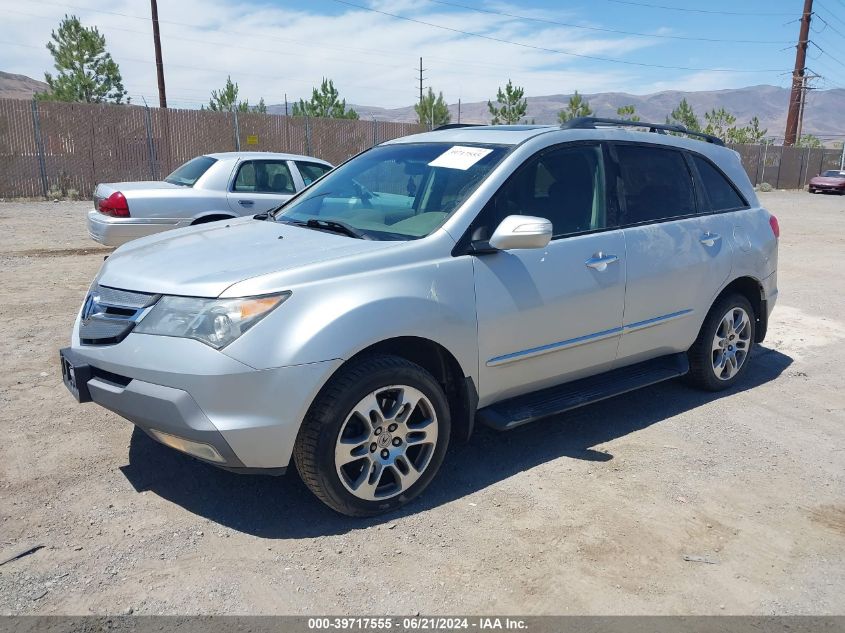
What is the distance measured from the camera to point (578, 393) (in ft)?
13.8

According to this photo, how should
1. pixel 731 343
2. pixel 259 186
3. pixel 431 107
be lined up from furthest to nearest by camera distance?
pixel 431 107
pixel 259 186
pixel 731 343

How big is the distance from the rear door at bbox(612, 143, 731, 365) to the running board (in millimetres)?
109

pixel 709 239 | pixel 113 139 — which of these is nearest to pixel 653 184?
pixel 709 239

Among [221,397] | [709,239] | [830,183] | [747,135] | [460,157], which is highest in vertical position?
[747,135]

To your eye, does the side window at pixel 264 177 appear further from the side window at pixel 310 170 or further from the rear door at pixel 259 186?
the side window at pixel 310 170

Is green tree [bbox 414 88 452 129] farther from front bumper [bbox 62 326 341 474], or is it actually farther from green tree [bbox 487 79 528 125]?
front bumper [bbox 62 326 341 474]

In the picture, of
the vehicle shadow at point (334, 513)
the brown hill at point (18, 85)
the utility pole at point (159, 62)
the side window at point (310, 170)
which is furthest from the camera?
the brown hill at point (18, 85)

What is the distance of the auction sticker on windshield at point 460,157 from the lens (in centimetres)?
401

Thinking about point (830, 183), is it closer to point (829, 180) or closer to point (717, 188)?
point (829, 180)

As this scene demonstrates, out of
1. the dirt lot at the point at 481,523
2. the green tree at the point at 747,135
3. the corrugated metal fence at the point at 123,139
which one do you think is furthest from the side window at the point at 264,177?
the green tree at the point at 747,135

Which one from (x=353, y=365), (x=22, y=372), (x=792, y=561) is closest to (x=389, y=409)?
(x=353, y=365)

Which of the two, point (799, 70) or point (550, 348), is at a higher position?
point (799, 70)

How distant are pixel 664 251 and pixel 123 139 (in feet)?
69.5

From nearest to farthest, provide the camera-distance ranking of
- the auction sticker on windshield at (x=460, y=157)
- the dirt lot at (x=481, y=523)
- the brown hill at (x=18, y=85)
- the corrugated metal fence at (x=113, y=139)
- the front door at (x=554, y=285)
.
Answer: the dirt lot at (x=481, y=523) < the front door at (x=554, y=285) < the auction sticker on windshield at (x=460, y=157) < the corrugated metal fence at (x=113, y=139) < the brown hill at (x=18, y=85)
